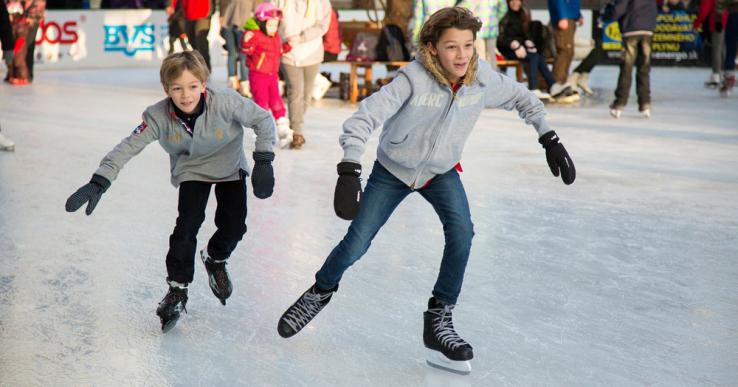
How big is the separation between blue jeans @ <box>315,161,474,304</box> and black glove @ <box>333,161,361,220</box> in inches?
9.5

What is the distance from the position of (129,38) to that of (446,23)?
1515 centimetres

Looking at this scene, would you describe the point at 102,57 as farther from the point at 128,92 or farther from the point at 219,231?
the point at 219,231

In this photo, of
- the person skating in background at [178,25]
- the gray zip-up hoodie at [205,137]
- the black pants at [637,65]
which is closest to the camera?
the gray zip-up hoodie at [205,137]

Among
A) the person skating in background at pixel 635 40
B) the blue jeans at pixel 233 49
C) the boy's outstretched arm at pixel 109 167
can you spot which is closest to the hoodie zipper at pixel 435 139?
the boy's outstretched arm at pixel 109 167

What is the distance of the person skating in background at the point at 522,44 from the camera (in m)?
10.8

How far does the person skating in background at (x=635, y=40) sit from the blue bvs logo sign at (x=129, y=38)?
9813 millimetres

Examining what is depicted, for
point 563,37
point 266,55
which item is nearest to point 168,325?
point 266,55

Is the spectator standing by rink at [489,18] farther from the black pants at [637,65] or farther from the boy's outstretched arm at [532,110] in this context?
the boy's outstretched arm at [532,110]

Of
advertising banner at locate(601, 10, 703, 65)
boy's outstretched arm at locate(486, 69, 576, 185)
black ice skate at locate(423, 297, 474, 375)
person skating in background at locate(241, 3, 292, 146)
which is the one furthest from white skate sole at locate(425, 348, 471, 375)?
advertising banner at locate(601, 10, 703, 65)

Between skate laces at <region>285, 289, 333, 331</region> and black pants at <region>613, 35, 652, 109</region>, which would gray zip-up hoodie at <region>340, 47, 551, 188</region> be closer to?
skate laces at <region>285, 289, 333, 331</region>

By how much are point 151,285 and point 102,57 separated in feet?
45.5

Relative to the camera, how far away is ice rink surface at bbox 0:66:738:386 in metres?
2.85

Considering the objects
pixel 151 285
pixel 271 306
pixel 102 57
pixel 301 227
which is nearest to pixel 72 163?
pixel 301 227

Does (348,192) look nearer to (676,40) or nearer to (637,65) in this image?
(637,65)
